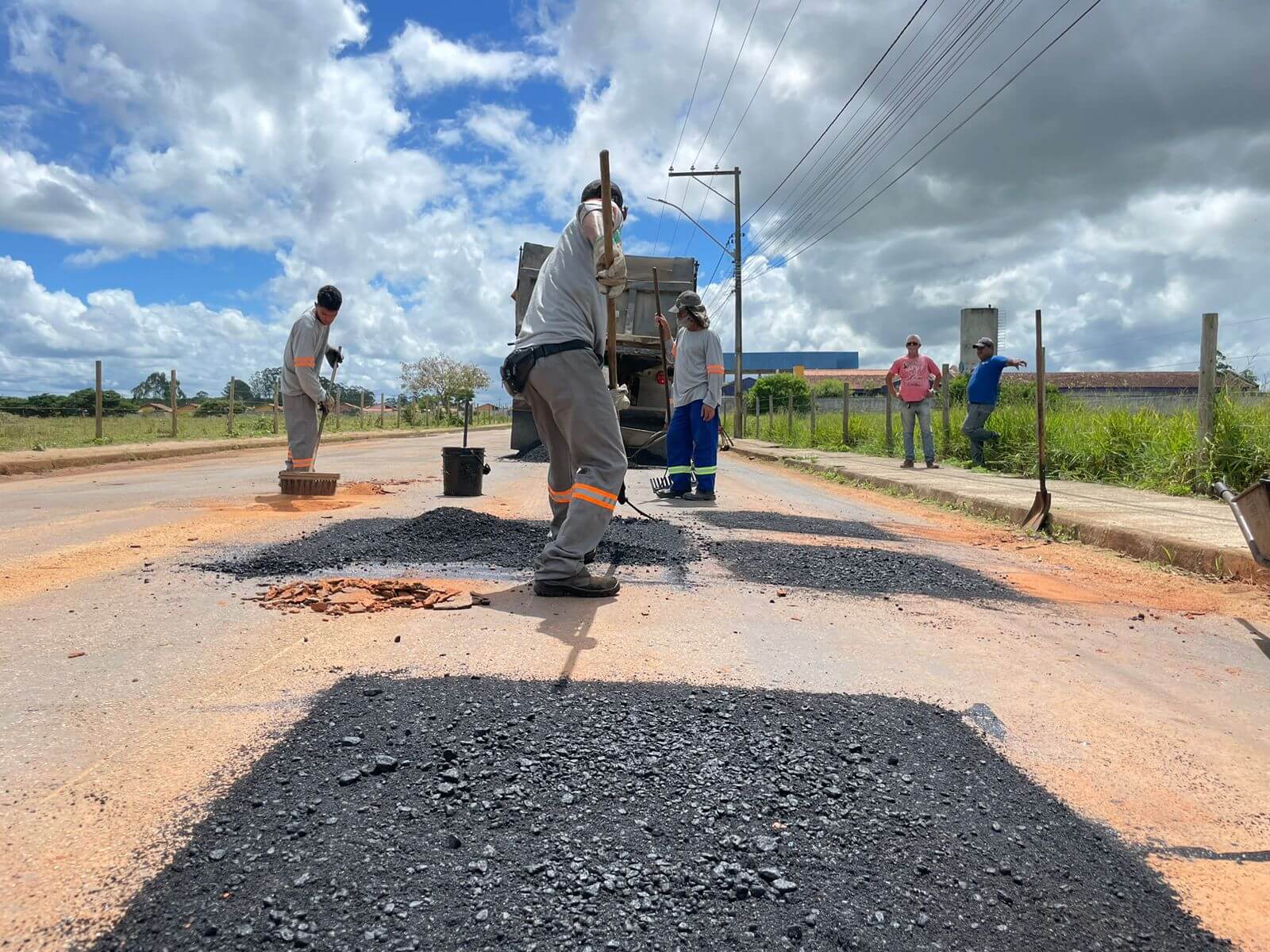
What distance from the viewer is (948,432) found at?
1372 cm

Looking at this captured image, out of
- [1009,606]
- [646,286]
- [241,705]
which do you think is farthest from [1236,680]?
[646,286]

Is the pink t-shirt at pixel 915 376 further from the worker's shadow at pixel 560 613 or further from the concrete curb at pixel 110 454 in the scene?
the concrete curb at pixel 110 454

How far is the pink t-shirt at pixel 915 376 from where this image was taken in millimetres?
11562

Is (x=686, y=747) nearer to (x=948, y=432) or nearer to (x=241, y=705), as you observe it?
(x=241, y=705)

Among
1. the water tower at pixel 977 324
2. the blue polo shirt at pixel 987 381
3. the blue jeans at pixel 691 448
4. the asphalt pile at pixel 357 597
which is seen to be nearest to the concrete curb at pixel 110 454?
the blue jeans at pixel 691 448

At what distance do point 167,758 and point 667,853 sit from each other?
1.27m

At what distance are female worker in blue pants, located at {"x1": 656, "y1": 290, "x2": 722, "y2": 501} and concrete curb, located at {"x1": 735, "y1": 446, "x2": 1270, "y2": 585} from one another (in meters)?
2.63

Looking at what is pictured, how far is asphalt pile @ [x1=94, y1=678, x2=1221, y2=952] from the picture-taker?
147 centimetres

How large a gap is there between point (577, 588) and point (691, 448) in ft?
15.1

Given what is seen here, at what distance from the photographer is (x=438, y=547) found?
16.0 ft

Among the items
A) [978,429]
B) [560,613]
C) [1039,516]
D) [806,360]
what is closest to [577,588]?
[560,613]

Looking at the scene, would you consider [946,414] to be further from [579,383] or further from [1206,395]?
[579,383]

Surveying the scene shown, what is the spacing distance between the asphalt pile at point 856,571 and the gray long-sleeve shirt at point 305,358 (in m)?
4.13

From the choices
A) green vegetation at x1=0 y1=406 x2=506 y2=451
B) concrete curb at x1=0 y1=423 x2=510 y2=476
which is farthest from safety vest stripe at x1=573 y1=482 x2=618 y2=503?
green vegetation at x1=0 y1=406 x2=506 y2=451
